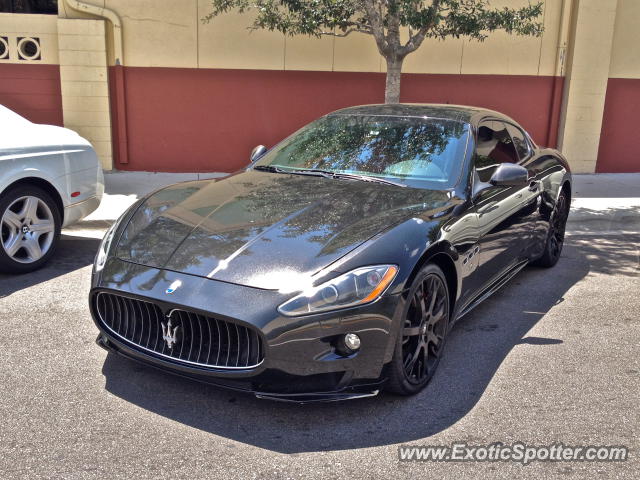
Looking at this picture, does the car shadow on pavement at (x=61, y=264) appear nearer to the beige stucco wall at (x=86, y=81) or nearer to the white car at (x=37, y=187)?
the white car at (x=37, y=187)

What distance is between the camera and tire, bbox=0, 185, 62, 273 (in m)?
5.59

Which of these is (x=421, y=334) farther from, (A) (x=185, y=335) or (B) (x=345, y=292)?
(A) (x=185, y=335)

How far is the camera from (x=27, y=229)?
227 inches

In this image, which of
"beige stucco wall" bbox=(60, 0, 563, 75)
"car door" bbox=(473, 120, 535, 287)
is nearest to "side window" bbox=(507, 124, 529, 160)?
"car door" bbox=(473, 120, 535, 287)

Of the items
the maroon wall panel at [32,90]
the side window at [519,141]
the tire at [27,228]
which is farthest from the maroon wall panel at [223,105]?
the side window at [519,141]

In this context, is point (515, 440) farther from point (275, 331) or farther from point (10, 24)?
point (10, 24)

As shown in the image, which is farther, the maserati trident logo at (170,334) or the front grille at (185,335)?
the maserati trident logo at (170,334)

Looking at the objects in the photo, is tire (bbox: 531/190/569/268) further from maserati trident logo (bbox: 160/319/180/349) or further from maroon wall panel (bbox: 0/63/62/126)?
maroon wall panel (bbox: 0/63/62/126)

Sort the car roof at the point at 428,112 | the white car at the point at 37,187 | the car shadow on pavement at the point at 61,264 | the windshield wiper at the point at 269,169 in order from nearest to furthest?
the windshield wiper at the point at 269,169
the car roof at the point at 428,112
the car shadow on pavement at the point at 61,264
the white car at the point at 37,187

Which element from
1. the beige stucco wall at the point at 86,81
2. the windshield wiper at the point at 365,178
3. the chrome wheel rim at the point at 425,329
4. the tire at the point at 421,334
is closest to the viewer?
the tire at the point at 421,334

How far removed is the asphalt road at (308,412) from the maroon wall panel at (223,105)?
20.2 feet

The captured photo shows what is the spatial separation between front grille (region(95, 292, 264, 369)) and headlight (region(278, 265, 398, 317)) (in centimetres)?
24

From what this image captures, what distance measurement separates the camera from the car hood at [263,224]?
11.2ft

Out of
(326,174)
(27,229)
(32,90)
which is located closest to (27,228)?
(27,229)
